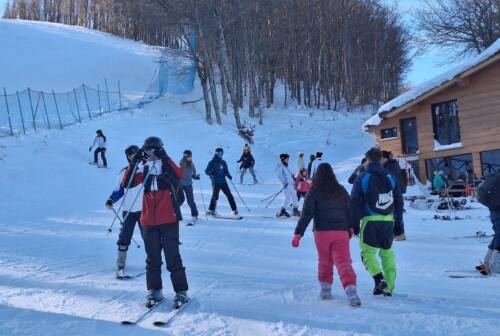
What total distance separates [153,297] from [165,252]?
0.51 meters

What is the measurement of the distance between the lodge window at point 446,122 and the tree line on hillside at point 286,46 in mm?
13981

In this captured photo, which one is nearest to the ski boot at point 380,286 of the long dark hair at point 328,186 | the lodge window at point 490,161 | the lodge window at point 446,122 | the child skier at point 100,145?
the long dark hair at point 328,186

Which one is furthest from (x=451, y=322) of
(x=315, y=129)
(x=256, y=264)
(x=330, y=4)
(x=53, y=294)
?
(x=330, y=4)

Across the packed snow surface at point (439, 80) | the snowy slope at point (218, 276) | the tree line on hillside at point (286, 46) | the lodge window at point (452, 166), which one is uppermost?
the tree line on hillside at point (286, 46)

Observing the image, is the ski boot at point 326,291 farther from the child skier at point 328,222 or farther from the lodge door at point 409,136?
the lodge door at point 409,136

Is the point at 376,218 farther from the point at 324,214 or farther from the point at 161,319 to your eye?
the point at 161,319

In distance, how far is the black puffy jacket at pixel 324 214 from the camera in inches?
240

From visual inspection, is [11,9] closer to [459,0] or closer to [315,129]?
[315,129]

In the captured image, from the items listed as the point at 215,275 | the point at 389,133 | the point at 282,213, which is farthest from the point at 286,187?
the point at 389,133

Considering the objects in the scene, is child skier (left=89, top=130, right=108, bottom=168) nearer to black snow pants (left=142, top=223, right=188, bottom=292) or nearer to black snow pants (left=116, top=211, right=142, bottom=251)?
black snow pants (left=116, top=211, right=142, bottom=251)

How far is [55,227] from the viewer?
491 inches

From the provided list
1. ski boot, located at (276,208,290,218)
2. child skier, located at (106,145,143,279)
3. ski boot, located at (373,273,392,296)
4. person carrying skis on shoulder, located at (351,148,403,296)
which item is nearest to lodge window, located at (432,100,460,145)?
ski boot, located at (276,208,290,218)

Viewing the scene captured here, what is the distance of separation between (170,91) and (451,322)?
3267 cm

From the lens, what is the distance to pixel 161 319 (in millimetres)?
5453
